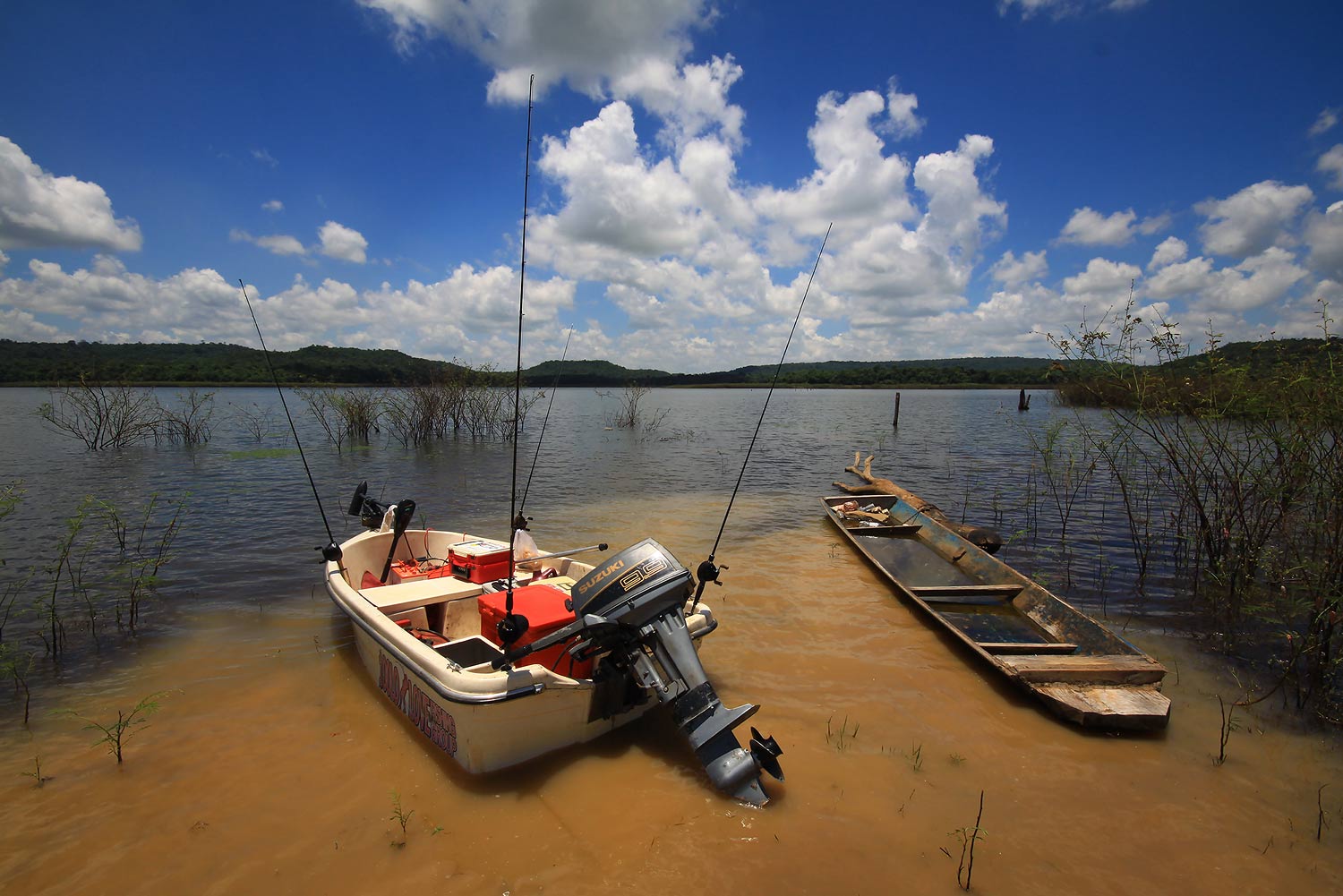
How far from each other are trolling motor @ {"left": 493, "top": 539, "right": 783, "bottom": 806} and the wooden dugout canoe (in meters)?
2.69

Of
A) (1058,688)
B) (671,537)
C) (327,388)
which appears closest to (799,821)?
(1058,688)

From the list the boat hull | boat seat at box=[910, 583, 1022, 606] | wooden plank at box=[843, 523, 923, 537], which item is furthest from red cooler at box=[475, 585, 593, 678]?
wooden plank at box=[843, 523, 923, 537]

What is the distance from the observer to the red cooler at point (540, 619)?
432 cm

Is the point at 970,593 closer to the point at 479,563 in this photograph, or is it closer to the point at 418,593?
the point at 479,563

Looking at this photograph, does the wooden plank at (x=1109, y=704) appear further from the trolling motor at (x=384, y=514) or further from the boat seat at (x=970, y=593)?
the trolling motor at (x=384, y=514)

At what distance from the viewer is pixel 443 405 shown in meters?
24.4

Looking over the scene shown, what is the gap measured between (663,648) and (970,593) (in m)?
5.21

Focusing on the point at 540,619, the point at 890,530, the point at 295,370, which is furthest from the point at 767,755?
the point at 295,370

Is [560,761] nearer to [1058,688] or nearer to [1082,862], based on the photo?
[1082,862]

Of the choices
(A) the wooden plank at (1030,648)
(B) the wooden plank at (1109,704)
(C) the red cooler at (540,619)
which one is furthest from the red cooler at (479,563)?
(B) the wooden plank at (1109,704)

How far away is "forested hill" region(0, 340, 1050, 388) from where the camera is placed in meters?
20.4

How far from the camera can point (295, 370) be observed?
47656mm

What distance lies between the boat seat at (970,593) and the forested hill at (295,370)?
2.67 m

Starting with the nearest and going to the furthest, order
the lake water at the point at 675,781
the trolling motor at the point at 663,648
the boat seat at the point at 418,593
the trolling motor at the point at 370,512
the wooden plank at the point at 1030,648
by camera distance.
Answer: the lake water at the point at 675,781
the trolling motor at the point at 663,648
the boat seat at the point at 418,593
the wooden plank at the point at 1030,648
the trolling motor at the point at 370,512
